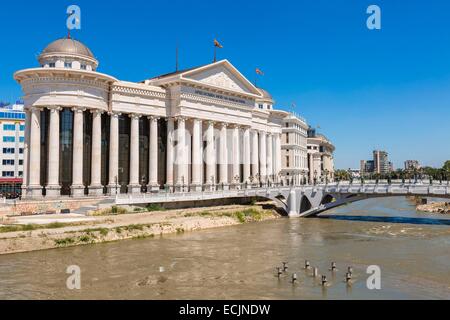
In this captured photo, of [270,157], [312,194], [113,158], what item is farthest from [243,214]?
[270,157]

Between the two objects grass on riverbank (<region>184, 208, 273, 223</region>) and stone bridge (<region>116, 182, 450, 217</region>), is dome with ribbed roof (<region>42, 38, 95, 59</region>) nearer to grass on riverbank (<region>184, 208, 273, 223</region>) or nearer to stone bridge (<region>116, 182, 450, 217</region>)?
stone bridge (<region>116, 182, 450, 217</region>)

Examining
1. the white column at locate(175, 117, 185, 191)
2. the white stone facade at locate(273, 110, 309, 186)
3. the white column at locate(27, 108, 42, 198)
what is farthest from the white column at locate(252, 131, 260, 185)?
the white column at locate(27, 108, 42, 198)

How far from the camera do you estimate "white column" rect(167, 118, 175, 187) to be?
238ft

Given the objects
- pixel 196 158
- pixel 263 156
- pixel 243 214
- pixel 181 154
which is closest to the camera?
pixel 243 214

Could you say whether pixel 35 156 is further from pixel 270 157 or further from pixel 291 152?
pixel 291 152

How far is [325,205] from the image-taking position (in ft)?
225

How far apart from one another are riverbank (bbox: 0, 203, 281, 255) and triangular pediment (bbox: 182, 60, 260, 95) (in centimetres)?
2383

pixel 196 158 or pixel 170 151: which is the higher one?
pixel 170 151

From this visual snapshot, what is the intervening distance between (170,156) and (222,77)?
18.5m

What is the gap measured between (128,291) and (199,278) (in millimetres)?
5367

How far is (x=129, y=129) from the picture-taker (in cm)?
7144

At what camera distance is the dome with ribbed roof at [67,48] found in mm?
65562
